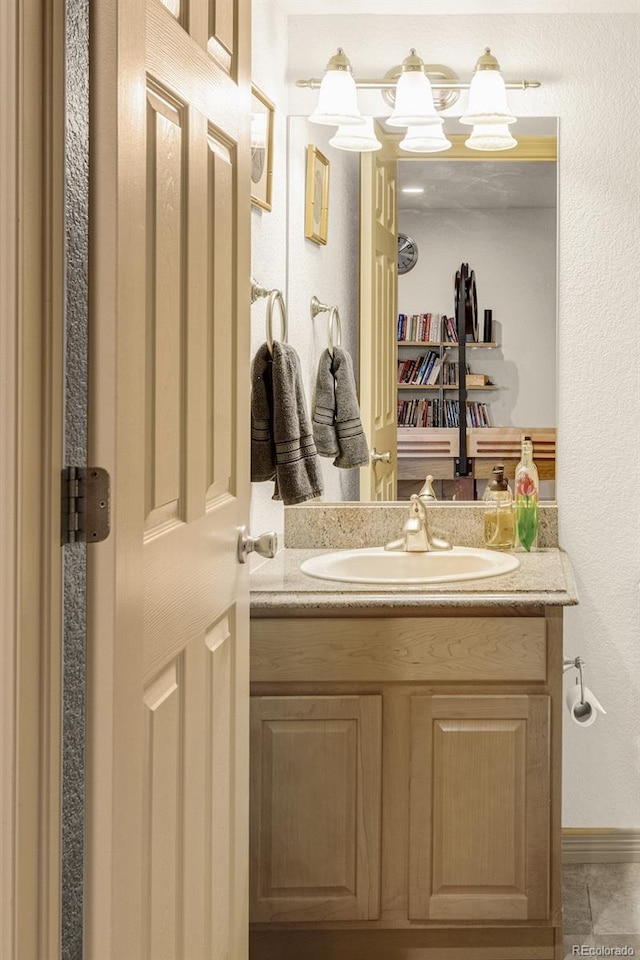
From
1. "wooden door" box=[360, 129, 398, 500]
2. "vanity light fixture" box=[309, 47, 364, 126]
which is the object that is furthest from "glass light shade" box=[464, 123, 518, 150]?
"vanity light fixture" box=[309, 47, 364, 126]

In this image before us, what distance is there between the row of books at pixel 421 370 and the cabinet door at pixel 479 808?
903mm

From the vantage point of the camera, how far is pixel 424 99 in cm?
252

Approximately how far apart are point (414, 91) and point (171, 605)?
5.79 ft

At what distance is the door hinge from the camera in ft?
3.30

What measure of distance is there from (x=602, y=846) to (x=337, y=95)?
2.09 metres

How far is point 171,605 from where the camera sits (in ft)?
4.11

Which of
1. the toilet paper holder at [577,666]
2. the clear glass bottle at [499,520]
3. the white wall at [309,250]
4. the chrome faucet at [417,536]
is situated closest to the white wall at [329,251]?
the white wall at [309,250]

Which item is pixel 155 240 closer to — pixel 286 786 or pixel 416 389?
pixel 286 786

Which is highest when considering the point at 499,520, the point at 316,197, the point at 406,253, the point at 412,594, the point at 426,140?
the point at 426,140

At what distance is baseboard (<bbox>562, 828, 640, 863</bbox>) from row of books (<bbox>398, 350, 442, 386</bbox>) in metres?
1.28

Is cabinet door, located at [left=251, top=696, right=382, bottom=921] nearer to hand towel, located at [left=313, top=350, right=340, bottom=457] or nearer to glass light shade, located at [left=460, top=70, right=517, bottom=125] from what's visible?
hand towel, located at [left=313, top=350, right=340, bottom=457]

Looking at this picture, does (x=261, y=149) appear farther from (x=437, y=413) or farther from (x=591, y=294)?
(x=591, y=294)

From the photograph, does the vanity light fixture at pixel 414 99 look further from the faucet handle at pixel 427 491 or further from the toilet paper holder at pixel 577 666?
the toilet paper holder at pixel 577 666

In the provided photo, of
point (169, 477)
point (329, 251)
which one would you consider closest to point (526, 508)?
point (329, 251)
